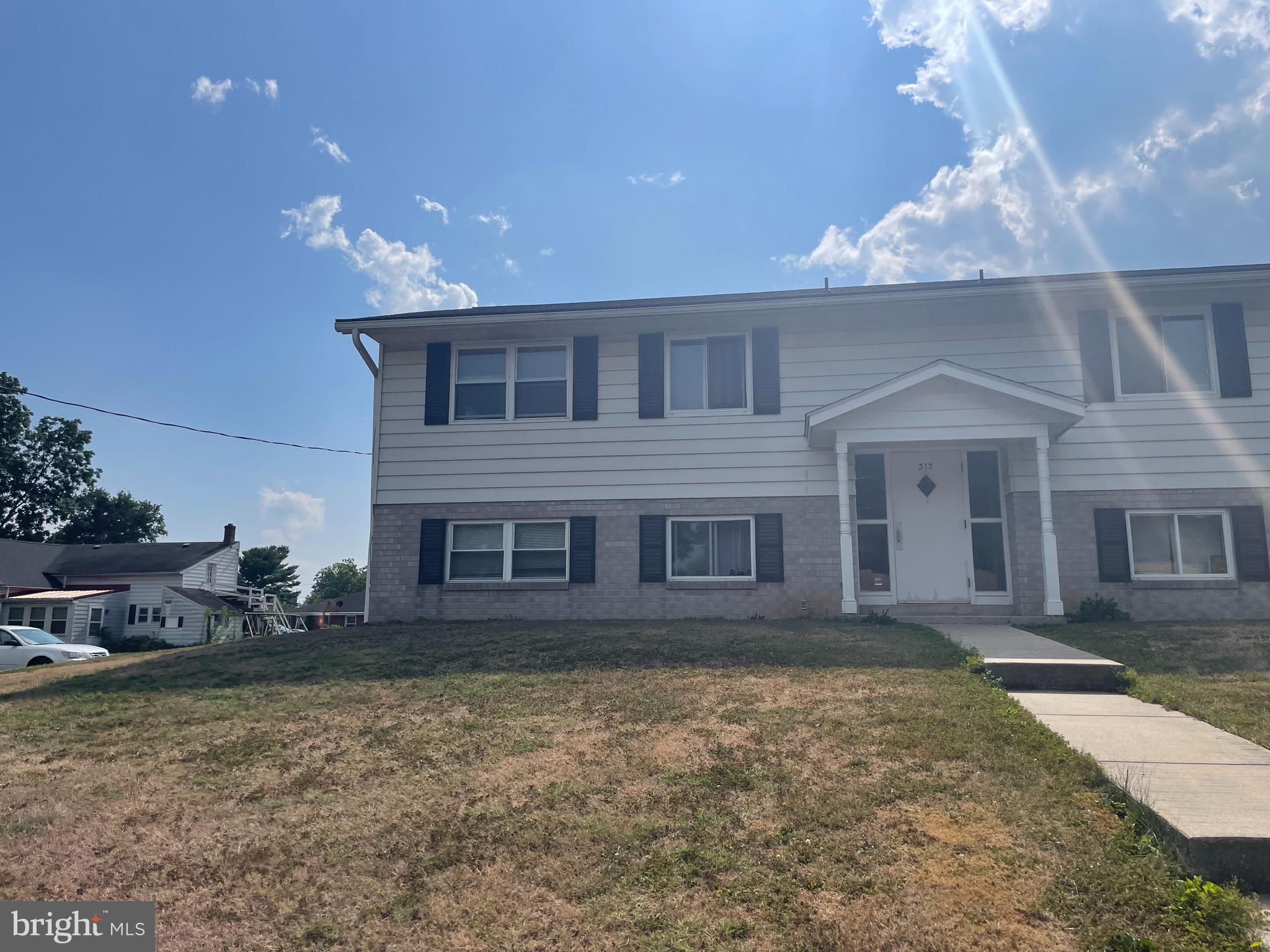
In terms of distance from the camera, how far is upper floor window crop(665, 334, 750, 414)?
12.5 m

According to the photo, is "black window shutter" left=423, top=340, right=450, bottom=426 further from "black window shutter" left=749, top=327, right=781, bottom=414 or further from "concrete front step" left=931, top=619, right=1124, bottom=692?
"concrete front step" left=931, top=619, right=1124, bottom=692

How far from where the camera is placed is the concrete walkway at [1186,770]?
3385 mm

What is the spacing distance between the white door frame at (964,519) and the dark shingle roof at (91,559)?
35.0 metres

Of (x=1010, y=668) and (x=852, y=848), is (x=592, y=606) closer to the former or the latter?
(x=1010, y=668)

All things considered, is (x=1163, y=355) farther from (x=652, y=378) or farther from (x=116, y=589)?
(x=116, y=589)

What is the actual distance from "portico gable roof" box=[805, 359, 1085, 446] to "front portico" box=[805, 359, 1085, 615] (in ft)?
0.13

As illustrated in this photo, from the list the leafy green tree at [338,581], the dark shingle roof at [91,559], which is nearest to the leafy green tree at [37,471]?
the dark shingle roof at [91,559]

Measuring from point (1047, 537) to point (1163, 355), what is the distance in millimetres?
3541

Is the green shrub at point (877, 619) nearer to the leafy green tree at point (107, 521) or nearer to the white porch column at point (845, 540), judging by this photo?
the white porch column at point (845, 540)

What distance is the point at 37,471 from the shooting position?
52625 mm

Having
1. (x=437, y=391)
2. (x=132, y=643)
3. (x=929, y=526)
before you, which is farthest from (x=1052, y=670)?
(x=132, y=643)

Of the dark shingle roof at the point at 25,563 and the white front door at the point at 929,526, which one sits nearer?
the white front door at the point at 929,526

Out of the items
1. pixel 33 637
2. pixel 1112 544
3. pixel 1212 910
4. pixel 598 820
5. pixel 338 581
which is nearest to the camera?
pixel 1212 910

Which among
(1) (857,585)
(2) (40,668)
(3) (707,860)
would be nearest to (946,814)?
(3) (707,860)
